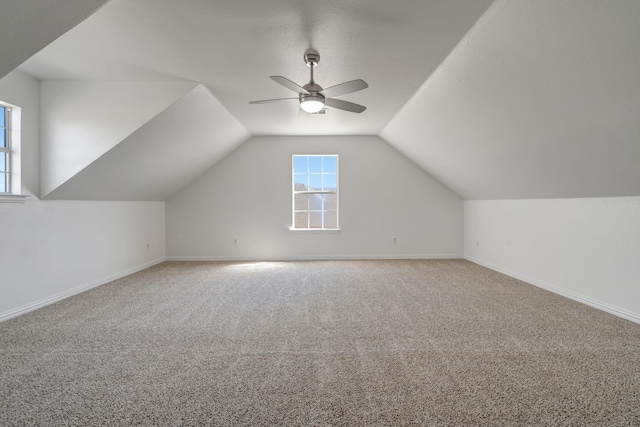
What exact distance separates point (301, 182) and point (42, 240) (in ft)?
13.1

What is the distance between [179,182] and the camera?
547cm

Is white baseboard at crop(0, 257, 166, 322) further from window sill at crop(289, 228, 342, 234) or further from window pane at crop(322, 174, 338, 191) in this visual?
window pane at crop(322, 174, 338, 191)

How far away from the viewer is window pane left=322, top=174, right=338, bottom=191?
614cm

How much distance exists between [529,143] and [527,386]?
230 cm

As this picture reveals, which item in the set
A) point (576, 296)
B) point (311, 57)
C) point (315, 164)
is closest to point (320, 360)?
point (311, 57)

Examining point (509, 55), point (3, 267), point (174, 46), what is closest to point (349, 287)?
point (509, 55)

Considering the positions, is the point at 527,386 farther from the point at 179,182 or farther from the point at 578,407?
the point at 179,182

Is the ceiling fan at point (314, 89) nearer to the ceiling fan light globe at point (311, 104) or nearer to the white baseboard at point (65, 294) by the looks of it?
the ceiling fan light globe at point (311, 104)

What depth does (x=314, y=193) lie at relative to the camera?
6145mm

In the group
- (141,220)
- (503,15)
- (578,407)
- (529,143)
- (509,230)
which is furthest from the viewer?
(141,220)

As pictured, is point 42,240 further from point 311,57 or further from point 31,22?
point 311,57

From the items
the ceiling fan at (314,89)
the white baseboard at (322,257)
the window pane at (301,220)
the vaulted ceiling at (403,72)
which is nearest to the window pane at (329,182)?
the window pane at (301,220)

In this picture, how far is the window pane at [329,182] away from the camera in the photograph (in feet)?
20.1

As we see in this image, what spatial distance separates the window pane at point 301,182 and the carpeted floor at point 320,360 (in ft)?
9.38
